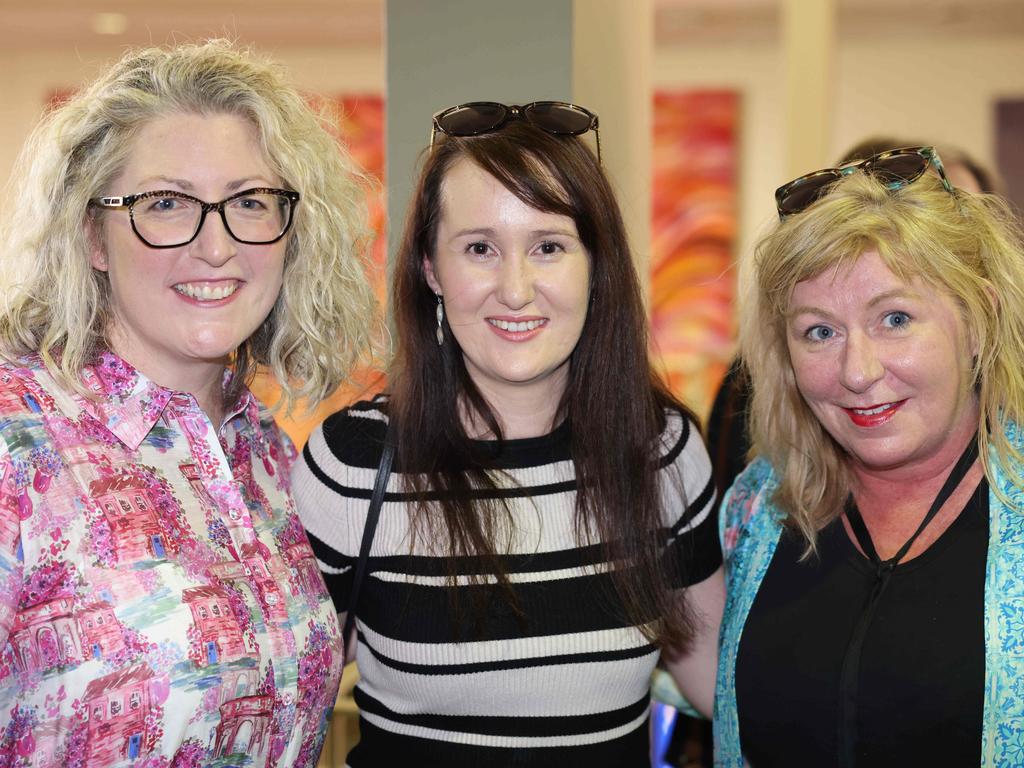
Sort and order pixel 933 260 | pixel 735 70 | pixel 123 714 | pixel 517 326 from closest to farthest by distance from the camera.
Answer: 1. pixel 123 714
2. pixel 933 260
3. pixel 517 326
4. pixel 735 70

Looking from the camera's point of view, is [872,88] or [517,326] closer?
[517,326]

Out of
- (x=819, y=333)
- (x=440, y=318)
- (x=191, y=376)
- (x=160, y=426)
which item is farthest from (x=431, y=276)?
(x=819, y=333)

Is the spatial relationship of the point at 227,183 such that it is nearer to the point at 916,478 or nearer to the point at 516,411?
the point at 516,411

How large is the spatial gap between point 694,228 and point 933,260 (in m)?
6.57

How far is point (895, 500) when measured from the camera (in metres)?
1.95

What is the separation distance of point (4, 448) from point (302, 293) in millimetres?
657

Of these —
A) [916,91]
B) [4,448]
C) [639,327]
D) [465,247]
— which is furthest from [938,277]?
[916,91]

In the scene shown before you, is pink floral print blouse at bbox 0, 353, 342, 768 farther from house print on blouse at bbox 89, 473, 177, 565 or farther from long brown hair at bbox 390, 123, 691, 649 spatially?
long brown hair at bbox 390, 123, 691, 649

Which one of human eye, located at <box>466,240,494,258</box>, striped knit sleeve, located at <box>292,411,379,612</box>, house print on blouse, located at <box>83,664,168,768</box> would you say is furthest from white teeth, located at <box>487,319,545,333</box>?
house print on blouse, located at <box>83,664,168,768</box>

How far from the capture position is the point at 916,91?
8.16 meters

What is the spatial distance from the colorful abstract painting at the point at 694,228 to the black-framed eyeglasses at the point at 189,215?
6.53m

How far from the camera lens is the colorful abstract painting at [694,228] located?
26.9 feet

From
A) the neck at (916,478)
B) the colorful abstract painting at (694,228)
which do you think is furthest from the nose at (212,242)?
the colorful abstract painting at (694,228)

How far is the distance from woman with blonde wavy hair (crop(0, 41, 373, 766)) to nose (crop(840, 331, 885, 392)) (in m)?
0.94
